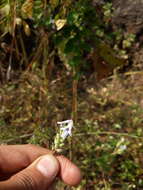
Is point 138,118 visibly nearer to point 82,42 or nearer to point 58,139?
point 82,42

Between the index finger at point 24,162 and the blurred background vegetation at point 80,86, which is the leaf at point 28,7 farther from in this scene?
the index finger at point 24,162

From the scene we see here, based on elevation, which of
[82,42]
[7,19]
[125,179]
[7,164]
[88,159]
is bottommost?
[125,179]

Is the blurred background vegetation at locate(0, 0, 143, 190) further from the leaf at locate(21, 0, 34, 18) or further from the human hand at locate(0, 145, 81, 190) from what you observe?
the human hand at locate(0, 145, 81, 190)

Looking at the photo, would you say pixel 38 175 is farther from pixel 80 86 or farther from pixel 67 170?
pixel 80 86

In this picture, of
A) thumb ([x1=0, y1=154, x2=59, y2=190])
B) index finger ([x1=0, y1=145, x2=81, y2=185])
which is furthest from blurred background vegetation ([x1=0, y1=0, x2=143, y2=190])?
thumb ([x1=0, y1=154, x2=59, y2=190])

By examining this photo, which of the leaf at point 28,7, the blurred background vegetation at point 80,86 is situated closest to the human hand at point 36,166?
the blurred background vegetation at point 80,86

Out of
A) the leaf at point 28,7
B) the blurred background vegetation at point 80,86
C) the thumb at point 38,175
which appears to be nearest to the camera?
the thumb at point 38,175

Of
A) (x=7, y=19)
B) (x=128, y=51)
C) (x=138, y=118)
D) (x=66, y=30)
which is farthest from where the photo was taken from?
(x=128, y=51)

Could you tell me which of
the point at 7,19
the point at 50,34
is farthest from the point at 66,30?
the point at 50,34
